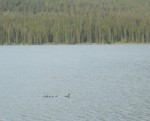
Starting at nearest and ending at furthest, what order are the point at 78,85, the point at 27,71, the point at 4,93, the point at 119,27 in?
1. the point at 4,93
2. the point at 78,85
3. the point at 27,71
4. the point at 119,27

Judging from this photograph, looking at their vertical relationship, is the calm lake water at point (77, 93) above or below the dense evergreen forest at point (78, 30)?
below

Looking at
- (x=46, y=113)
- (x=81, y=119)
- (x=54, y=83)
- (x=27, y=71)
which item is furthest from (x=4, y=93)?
(x=27, y=71)

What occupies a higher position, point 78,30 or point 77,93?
point 78,30

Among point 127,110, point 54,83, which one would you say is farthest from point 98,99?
point 54,83

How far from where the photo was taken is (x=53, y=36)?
156m

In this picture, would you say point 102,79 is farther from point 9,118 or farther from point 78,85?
point 9,118

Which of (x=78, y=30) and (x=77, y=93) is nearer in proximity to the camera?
(x=77, y=93)

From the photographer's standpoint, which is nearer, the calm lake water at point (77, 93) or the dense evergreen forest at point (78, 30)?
the calm lake water at point (77, 93)

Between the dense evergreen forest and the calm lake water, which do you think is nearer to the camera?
the calm lake water

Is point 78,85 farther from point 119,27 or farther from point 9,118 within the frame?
point 119,27

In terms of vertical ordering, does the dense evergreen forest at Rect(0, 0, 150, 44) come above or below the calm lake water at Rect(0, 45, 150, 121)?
above

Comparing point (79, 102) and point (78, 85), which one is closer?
point (79, 102)

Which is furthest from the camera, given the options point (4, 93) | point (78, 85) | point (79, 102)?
point (78, 85)

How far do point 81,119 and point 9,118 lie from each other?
4876 millimetres
